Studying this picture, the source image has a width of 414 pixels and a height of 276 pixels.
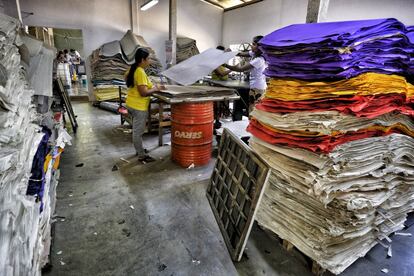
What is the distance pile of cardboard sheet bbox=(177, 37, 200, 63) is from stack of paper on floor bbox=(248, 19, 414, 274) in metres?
7.55

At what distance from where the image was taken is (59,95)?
452 centimetres

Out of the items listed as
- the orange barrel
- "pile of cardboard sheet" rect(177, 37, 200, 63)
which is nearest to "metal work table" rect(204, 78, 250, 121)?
the orange barrel

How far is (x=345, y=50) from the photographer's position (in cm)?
138

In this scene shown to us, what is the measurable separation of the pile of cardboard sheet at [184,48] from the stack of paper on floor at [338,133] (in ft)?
24.8

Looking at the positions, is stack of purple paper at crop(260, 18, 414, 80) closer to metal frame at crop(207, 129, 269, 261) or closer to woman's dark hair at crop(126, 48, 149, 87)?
metal frame at crop(207, 129, 269, 261)

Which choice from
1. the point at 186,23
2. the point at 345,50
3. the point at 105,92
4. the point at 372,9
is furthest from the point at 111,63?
the point at 345,50

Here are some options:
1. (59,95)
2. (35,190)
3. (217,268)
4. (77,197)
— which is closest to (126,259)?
(217,268)

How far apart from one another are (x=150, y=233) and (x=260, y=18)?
8526 millimetres

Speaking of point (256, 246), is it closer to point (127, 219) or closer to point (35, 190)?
point (127, 219)

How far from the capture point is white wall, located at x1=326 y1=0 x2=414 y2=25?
211 inches

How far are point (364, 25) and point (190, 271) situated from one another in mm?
1990

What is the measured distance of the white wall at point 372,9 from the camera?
17.5 feet

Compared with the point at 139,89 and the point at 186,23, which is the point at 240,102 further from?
the point at 186,23

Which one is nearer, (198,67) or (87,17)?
(198,67)
